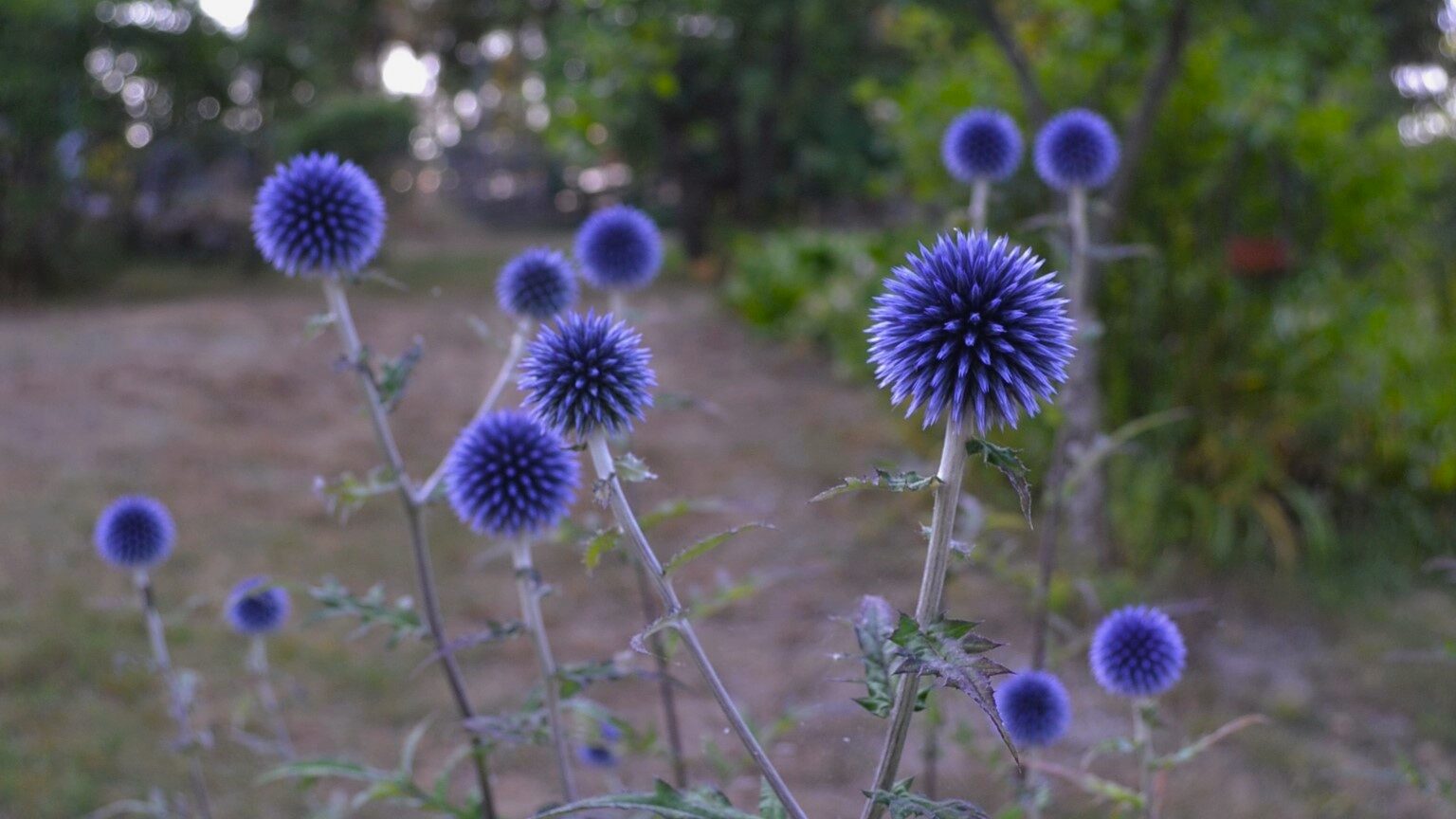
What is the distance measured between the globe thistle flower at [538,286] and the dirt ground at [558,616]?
248 millimetres

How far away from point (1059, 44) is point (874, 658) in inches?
192

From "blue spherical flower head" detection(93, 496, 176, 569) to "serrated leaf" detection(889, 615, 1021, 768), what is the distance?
217 centimetres

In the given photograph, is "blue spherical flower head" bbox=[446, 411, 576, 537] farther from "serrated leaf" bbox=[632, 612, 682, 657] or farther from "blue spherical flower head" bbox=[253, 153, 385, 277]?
"serrated leaf" bbox=[632, 612, 682, 657]

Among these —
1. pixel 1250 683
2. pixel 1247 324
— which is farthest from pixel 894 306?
pixel 1247 324

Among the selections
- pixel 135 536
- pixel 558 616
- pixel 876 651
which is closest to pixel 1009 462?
pixel 876 651

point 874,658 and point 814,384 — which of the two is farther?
point 814,384

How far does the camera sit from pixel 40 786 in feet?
12.1

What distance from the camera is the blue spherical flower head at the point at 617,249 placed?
293 cm

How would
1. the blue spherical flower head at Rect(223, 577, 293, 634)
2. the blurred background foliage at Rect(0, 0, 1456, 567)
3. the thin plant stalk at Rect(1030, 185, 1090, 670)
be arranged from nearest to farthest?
the thin plant stalk at Rect(1030, 185, 1090, 670) → the blue spherical flower head at Rect(223, 577, 293, 634) → the blurred background foliage at Rect(0, 0, 1456, 567)

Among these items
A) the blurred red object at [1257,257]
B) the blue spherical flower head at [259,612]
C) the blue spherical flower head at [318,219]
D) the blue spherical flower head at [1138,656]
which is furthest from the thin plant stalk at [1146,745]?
the blurred red object at [1257,257]

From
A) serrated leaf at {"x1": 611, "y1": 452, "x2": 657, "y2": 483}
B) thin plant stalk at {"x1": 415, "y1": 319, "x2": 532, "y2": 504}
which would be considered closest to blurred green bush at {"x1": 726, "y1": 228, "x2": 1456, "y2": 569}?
thin plant stalk at {"x1": 415, "y1": 319, "x2": 532, "y2": 504}

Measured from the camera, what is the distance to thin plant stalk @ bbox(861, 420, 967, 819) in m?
1.26

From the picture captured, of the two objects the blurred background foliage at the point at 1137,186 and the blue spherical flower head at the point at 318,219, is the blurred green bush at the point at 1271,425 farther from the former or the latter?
the blue spherical flower head at the point at 318,219

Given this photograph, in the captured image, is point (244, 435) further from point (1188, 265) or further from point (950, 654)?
point (950, 654)
